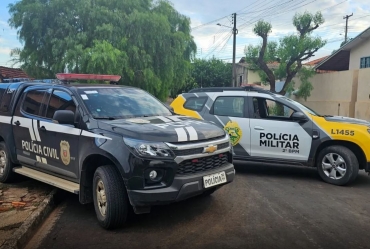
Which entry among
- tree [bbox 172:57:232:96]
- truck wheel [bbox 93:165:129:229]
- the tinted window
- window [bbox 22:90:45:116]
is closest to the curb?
truck wheel [bbox 93:165:129:229]

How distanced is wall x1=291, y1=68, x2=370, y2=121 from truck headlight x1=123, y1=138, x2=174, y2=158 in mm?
14889

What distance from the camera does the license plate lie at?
4.32 metres

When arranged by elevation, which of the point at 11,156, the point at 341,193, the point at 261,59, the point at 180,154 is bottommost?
the point at 341,193

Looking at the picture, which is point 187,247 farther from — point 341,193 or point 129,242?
point 341,193

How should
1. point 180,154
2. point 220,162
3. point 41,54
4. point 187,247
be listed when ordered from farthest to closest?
point 41,54 → point 220,162 → point 180,154 → point 187,247

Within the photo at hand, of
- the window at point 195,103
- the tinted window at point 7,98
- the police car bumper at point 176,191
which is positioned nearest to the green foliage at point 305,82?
the window at point 195,103

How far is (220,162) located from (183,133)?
0.77 m

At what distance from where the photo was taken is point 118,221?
421cm

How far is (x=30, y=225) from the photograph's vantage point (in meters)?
4.20

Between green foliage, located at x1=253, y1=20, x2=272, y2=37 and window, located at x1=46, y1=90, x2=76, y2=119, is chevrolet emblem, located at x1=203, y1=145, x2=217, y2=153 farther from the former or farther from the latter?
green foliage, located at x1=253, y1=20, x2=272, y2=37

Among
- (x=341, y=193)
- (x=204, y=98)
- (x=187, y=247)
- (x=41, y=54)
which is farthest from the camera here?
(x=41, y=54)

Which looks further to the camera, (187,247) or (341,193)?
(341,193)

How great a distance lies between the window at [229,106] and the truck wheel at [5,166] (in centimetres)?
396

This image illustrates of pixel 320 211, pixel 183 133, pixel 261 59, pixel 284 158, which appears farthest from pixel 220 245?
pixel 261 59
